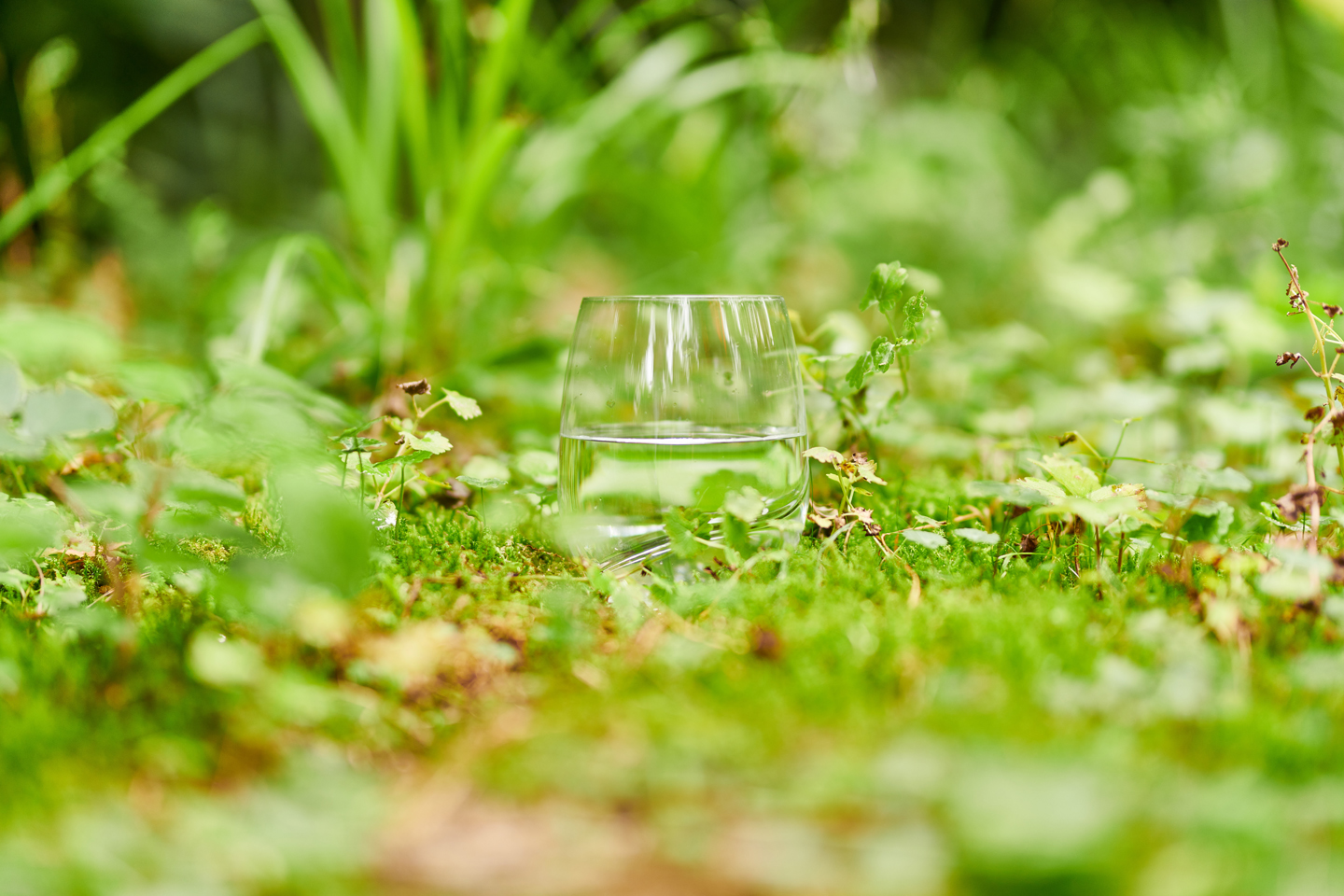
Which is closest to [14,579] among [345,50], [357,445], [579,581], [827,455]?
[357,445]

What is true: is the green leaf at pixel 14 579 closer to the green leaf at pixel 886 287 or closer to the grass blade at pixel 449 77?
the green leaf at pixel 886 287

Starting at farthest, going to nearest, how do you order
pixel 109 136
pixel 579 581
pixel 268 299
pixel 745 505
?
pixel 109 136 → pixel 268 299 → pixel 579 581 → pixel 745 505

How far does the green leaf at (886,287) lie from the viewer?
1.36 m

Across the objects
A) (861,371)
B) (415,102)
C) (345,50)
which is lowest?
(861,371)

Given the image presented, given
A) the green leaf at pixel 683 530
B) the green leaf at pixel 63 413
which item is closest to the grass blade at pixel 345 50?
the green leaf at pixel 63 413

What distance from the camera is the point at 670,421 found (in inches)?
48.2

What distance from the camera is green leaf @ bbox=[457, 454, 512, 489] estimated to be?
1447 mm

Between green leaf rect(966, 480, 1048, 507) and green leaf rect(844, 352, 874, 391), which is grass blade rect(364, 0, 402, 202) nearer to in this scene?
green leaf rect(844, 352, 874, 391)

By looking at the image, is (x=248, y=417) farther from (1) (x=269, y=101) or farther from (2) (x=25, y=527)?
(1) (x=269, y=101)

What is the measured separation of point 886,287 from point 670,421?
380 millimetres

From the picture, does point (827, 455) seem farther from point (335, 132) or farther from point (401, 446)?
point (335, 132)

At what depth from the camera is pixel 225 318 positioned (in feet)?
9.48

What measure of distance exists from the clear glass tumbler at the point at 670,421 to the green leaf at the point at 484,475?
0.20 metres

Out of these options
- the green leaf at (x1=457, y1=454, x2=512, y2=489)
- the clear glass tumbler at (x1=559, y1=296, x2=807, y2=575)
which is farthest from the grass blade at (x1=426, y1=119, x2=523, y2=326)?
the clear glass tumbler at (x1=559, y1=296, x2=807, y2=575)
